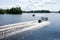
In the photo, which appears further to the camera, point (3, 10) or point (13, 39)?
point (3, 10)

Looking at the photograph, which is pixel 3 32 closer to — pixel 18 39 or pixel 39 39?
pixel 18 39

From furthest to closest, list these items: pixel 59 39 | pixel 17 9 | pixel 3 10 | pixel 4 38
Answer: pixel 3 10 < pixel 17 9 < pixel 59 39 < pixel 4 38

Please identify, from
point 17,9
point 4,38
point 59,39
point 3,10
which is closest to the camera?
point 4,38

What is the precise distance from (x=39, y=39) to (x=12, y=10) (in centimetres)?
14484

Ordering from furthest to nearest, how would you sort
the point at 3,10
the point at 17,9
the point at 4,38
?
the point at 3,10 < the point at 17,9 < the point at 4,38

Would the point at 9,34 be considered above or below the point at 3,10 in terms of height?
above

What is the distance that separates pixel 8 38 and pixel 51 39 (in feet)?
28.9

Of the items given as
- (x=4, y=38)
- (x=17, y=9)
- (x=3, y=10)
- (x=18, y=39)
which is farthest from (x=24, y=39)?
(x=3, y=10)

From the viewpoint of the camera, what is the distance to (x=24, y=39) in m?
38.2

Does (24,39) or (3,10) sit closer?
(24,39)

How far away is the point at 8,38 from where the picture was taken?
37.8 metres

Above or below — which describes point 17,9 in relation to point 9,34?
below

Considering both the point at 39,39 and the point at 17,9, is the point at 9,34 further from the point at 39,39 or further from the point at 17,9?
the point at 17,9

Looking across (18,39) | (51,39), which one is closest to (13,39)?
(18,39)
